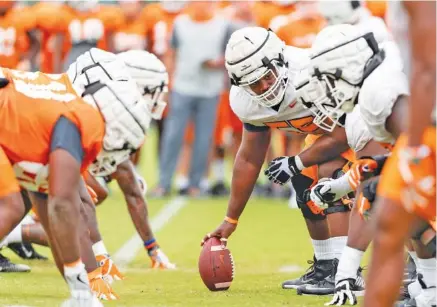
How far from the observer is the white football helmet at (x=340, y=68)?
5.27 m

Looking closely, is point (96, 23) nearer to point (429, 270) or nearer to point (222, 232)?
point (222, 232)

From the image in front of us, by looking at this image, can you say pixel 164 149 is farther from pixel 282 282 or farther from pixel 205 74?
pixel 282 282

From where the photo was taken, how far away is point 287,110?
267 inches

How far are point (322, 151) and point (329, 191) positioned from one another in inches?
18.6

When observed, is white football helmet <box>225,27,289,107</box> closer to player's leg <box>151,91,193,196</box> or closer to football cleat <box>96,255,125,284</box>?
football cleat <box>96,255,125,284</box>

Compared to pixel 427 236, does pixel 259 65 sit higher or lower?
higher

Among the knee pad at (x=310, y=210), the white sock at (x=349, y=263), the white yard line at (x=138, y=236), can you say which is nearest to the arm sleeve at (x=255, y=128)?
the knee pad at (x=310, y=210)

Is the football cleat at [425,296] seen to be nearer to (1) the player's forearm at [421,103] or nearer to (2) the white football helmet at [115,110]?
(1) the player's forearm at [421,103]

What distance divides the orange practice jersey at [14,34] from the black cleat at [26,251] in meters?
4.38

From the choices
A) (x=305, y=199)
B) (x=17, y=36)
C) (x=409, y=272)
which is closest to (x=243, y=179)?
(x=305, y=199)

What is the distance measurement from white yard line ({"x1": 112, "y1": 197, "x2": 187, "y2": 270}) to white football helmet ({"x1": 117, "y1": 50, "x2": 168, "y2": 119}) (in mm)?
1542

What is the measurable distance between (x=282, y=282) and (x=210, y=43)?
634cm

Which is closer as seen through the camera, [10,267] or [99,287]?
[99,287]

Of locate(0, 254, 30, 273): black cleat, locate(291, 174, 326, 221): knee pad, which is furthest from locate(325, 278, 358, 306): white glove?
locate(0, 254, 30, 273): black cleat
